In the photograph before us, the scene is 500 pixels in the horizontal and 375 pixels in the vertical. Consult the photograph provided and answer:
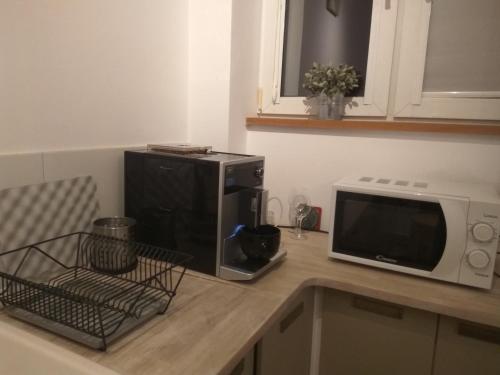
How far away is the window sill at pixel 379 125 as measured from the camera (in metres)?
1.36

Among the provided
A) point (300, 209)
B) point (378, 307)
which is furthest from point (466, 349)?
point (300, 209)

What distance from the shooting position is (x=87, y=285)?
1040 mm

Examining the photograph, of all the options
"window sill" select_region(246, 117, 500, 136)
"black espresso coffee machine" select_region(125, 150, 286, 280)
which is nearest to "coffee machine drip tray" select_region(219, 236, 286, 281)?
"black espresso coffee machine" select_region(125, 150, 286, 280)

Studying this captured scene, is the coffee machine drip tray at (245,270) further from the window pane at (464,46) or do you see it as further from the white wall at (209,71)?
the window pane at (464,46)

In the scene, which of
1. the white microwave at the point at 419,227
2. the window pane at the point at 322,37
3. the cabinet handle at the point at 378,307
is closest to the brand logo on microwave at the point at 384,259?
the white microwave at the point at 419,227

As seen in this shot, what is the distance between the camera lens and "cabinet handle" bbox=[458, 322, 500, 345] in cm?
105

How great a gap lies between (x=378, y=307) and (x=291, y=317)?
0.28 meters

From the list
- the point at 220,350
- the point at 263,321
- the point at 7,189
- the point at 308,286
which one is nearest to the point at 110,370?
the point at 220,350

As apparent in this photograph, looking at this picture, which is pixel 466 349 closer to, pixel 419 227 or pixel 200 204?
pixel 419 227

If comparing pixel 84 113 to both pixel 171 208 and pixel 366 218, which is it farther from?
pixel 366 218

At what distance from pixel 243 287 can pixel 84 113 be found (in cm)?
74

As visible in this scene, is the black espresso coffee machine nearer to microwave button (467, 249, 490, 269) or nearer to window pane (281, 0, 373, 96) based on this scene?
microwave button (467, 249, 490, 269)

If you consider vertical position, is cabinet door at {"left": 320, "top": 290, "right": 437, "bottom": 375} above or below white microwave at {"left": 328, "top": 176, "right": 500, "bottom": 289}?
below

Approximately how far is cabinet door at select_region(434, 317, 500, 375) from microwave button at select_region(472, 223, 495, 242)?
0.25 m
